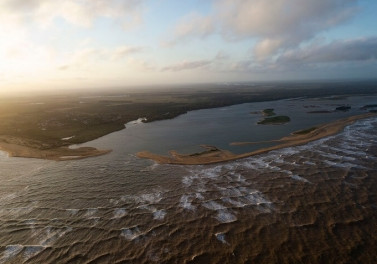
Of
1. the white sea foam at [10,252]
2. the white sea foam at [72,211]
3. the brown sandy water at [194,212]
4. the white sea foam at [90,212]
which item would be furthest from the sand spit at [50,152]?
the white sea foam at [10,252]

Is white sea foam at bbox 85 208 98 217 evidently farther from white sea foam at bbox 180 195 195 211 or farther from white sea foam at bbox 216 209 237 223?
white sea foam at bbox 216 209 237 223

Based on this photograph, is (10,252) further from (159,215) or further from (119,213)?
(159,215)

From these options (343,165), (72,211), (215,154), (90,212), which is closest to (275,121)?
(215,154)

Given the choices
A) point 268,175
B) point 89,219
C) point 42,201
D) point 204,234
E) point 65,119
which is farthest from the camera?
point 65,119

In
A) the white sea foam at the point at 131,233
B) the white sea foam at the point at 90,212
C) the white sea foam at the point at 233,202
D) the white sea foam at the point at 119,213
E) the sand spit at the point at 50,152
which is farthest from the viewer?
the sand spit at the point at 50,152

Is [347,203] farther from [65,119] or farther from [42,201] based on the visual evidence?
[65,119]

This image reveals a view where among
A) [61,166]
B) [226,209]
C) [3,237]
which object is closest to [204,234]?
[226,209]

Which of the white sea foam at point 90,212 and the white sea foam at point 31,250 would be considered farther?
the white sea foam at point 90,212

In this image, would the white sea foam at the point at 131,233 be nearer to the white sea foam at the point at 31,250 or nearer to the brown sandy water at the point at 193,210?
the brown sandy water at the point at 193,210
